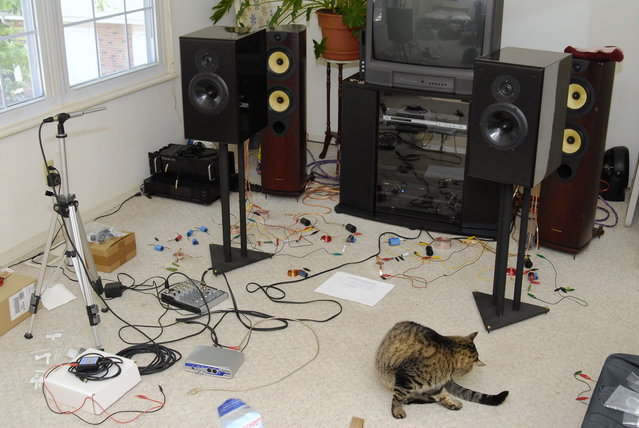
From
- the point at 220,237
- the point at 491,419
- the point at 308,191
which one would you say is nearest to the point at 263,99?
the point at 220,237

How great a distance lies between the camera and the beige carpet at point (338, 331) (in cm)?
231

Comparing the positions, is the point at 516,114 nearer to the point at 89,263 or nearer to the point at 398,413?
the point at 398,413

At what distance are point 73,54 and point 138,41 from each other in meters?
0.53

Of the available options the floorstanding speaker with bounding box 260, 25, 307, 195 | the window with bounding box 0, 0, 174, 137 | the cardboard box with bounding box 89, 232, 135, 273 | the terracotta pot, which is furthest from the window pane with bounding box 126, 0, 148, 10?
the cardboard box with bounding box 89, 232, 135, 273

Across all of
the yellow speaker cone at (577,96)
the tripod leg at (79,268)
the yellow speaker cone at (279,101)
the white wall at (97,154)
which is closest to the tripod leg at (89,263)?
the tripod leg at (79,268)

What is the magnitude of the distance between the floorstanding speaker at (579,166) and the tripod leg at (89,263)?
1981 millimetres

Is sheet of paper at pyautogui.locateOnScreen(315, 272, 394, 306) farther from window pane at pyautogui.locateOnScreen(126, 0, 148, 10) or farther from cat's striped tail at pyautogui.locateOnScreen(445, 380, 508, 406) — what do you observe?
window pane at pyautogui.locateOnScreen(126, 0, 148, 10)

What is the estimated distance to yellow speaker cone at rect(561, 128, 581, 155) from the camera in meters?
3.17

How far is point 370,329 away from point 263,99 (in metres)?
1.10

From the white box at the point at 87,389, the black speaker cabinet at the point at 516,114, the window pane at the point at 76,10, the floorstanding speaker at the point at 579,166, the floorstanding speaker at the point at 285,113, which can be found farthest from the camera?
the floorstanding speaker at the point at 285,113

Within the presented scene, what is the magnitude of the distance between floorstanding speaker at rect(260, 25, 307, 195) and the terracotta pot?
0.90 ft

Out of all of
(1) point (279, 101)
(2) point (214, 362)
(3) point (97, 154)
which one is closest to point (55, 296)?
(2) point (214, 362)

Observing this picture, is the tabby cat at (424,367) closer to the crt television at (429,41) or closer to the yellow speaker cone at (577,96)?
the yellow speaker cone at (577,96)

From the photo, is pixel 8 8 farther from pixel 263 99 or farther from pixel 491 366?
pixel 491 366
